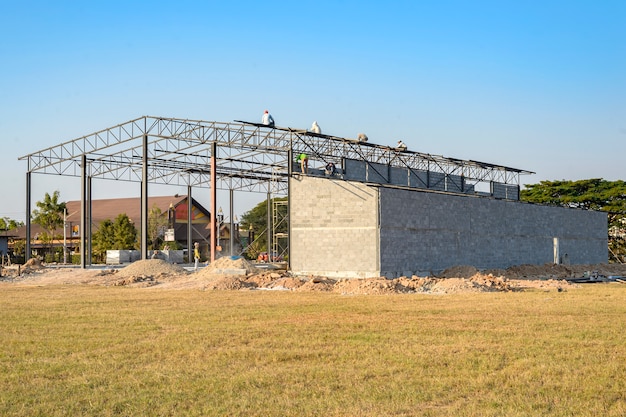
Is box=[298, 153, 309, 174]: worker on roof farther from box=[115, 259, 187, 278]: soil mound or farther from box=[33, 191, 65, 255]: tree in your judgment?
box=[33, 191, 65, 255]: tree

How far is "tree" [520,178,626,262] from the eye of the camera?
6569 centimetres

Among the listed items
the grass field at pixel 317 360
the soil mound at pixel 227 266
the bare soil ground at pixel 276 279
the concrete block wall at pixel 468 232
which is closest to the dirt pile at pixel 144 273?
the bare soil ground at pixel 276 279

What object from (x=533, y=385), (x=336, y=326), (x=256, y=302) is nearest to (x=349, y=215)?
(x=256, y=302)

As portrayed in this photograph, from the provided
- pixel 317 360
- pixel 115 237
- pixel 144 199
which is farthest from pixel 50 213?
pixel 317 360

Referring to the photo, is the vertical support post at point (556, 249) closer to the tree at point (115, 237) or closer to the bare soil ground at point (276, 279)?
the bare soil ground at point (276, 279)

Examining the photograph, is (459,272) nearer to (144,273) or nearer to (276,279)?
(276,279)

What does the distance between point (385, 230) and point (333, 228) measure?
2.47m

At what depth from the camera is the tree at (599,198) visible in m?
65.7

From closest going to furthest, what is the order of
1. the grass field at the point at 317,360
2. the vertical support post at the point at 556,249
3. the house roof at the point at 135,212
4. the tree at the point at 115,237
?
the grass field at the point at 317,360 < the vertical support post at the point at 556,249 < the tree at the point at 115,237 < the house roof at the point at 135,212

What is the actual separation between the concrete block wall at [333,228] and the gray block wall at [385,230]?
1.7 inches

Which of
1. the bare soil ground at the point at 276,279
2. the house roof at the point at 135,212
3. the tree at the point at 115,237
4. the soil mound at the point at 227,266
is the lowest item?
the bare soil ground at the point at 276,279

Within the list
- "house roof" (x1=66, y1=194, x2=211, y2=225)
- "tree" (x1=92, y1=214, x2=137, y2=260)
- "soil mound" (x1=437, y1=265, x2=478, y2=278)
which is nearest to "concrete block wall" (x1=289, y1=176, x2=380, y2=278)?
"soil mound" (x1=437, y1=265, x2=478, y2=278)

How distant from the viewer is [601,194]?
66.5 m

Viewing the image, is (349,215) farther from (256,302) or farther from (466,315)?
(466,315)
